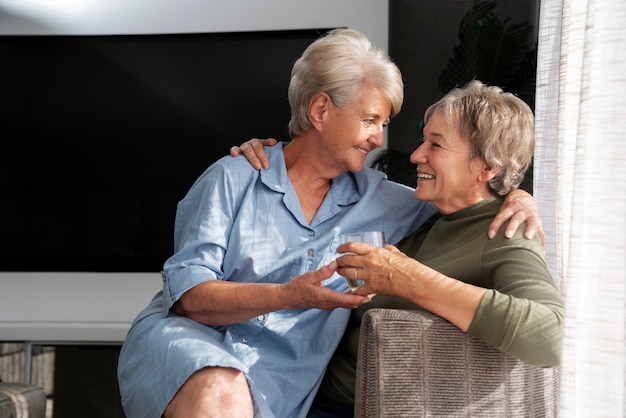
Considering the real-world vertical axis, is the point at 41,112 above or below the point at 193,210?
above

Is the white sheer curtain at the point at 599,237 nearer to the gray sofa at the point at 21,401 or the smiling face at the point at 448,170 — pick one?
the smiling face at the point at 448,170

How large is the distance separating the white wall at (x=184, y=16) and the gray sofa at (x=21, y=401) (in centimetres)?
215

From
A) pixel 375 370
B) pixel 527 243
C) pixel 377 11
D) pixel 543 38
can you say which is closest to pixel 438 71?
pixel 377 11

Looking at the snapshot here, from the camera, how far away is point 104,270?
495 cm

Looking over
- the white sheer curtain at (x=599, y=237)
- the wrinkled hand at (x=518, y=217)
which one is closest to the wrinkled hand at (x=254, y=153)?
the wrinkled hand at (x=518, y=217)

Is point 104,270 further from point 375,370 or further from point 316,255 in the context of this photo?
point 375,370

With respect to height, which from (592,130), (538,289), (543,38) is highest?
(543,38)

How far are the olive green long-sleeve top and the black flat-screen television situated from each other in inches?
103

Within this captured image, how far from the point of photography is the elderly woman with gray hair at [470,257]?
1724mm

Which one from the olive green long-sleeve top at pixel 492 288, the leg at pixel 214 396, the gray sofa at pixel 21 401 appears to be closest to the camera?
the olive green long-sleeve top at pixel 492 288

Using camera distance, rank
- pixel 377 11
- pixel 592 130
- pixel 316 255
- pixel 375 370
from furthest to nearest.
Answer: pixel 377 11 → pixel 316 255 → pixel 375 370 → pixel 592 130

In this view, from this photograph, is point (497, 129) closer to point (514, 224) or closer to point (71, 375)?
point (514, 224)

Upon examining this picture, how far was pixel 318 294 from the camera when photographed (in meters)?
1.99

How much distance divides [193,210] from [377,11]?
2.64 metres
